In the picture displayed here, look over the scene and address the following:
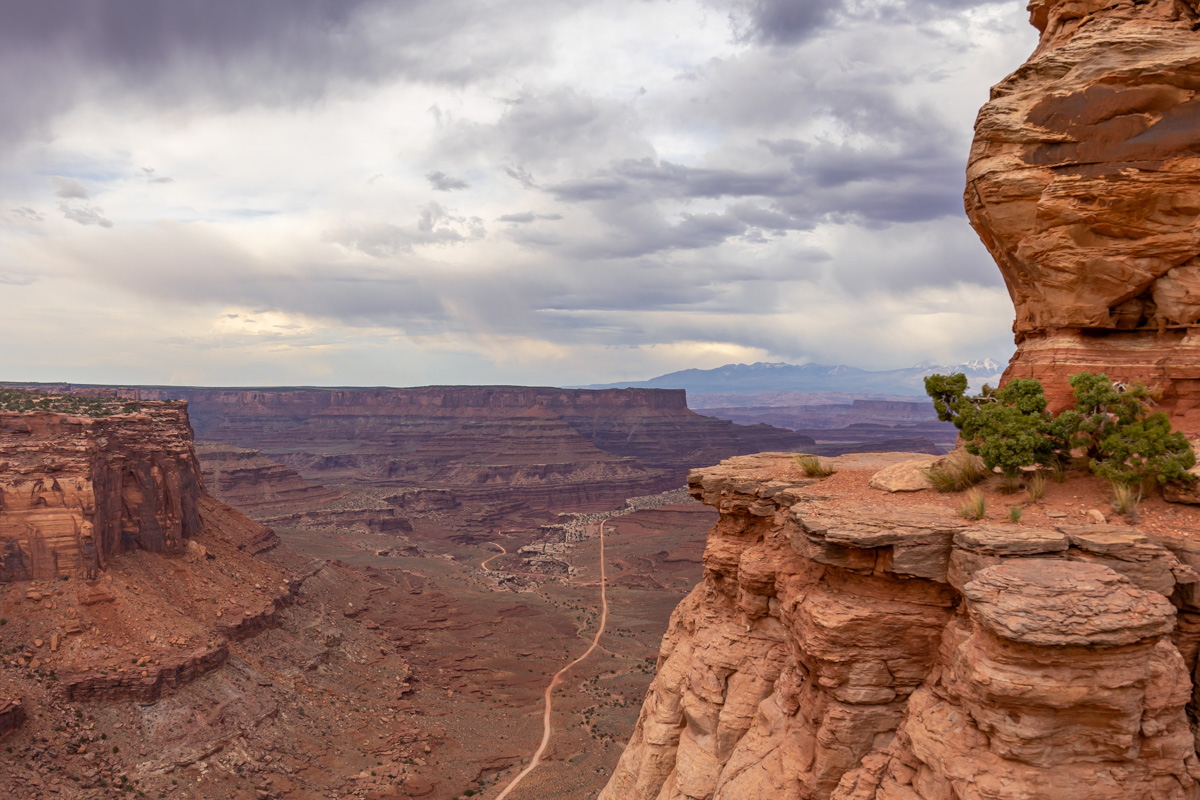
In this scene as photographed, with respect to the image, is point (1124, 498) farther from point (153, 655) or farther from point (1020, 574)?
point (153, 655)

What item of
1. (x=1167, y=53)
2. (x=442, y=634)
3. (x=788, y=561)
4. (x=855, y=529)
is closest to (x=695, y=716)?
(x=788, y=561)

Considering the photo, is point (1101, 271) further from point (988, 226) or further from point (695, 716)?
point (695, 716)

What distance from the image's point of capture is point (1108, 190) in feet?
46.7

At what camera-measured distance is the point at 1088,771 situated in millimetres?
9242

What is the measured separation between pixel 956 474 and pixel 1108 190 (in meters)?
6.37

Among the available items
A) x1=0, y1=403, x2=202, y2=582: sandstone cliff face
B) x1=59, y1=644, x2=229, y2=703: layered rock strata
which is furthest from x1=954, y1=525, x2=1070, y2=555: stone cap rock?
x1=0, y1=403, x2=202, y2=582: sandstone cliff face

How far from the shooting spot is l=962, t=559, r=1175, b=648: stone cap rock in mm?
8930

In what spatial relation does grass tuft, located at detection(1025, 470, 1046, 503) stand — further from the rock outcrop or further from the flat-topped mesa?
the rock outcrop

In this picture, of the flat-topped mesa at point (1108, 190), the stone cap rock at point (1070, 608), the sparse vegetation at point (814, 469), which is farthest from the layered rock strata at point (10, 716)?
the flat-topped mesa at point (1108, 190)

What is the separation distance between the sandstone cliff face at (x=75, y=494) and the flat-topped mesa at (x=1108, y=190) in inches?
1612

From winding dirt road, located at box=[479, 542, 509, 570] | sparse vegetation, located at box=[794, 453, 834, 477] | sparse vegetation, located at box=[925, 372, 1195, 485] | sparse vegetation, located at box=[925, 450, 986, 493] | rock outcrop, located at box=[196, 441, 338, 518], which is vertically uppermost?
sparse vegetation, located at box=[925, 372, 1195, 485]

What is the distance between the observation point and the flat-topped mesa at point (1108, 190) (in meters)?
14.0

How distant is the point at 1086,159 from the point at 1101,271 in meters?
2.39

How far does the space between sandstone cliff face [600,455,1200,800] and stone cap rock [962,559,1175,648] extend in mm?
22
